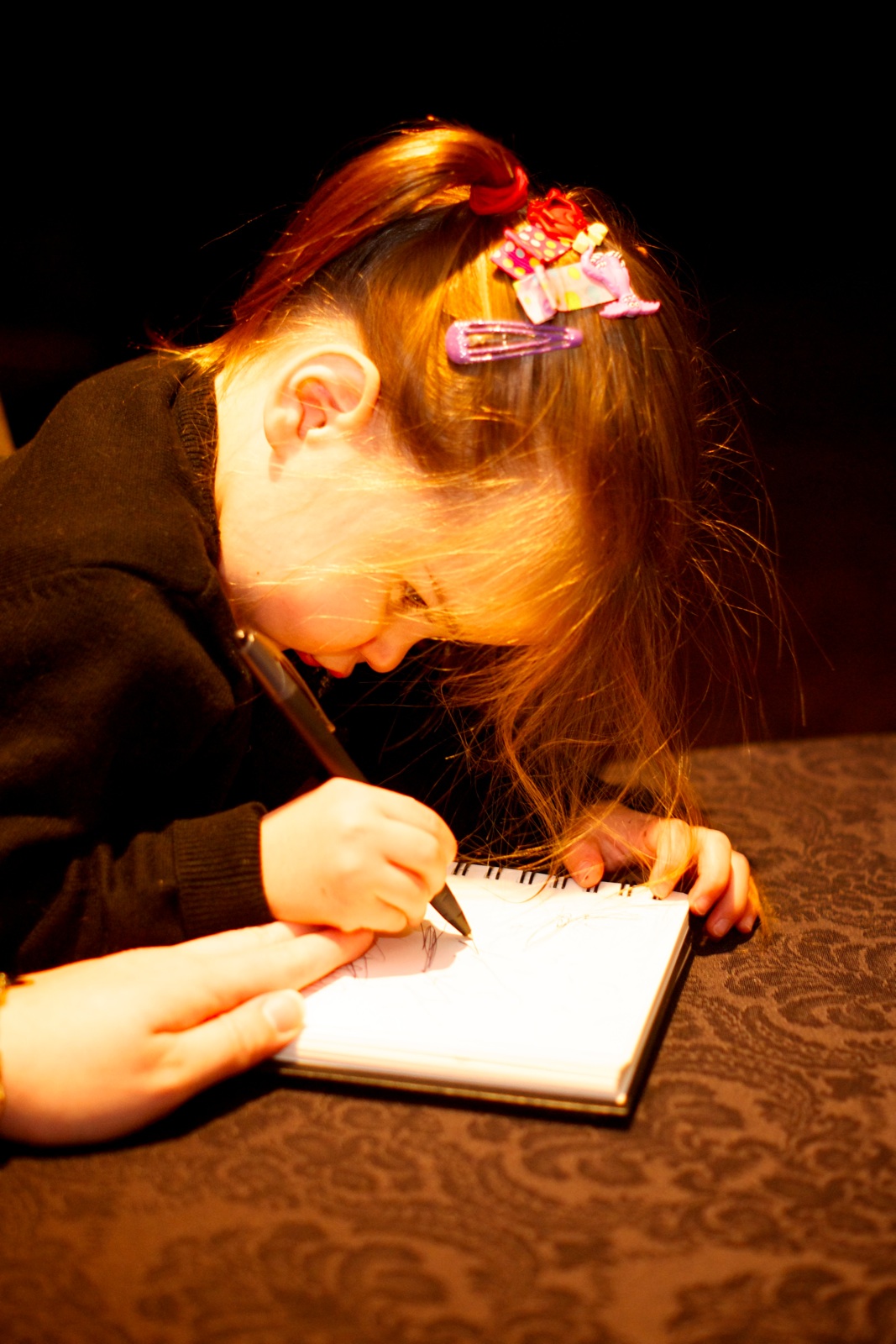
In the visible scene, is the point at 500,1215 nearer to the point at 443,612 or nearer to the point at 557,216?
the point at 443,612

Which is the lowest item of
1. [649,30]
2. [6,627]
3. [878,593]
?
[878,593]

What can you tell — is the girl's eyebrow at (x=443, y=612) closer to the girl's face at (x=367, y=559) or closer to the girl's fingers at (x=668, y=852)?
the girl's face at (x=367, y=559)

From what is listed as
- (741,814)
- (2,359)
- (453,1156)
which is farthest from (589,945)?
(2,359)

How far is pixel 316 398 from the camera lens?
702mm

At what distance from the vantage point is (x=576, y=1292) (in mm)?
458

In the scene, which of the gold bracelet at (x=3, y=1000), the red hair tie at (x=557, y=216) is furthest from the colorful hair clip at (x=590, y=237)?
the gold bracelet at (x=3, y=1000)

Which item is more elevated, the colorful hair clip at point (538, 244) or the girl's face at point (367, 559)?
the colorful hair clip at point (538, 244)

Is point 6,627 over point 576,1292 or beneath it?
over

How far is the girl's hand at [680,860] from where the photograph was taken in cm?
72

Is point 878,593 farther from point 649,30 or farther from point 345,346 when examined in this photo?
point 345,346

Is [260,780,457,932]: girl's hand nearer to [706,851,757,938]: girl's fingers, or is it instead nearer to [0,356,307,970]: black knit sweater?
[0,356,307,970]: black knit sweater

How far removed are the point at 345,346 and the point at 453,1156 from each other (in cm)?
43

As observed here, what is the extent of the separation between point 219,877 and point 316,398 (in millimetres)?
270

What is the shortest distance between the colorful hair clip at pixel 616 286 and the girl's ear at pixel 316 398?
0.13m
